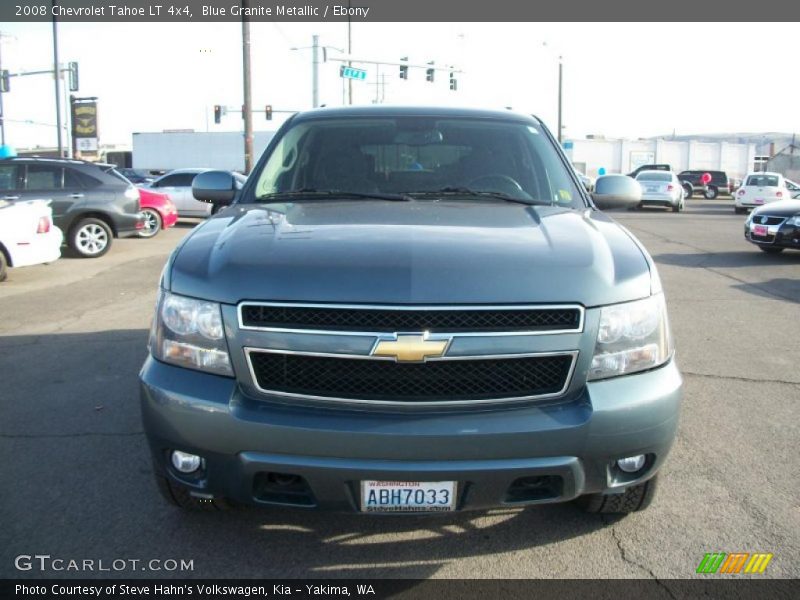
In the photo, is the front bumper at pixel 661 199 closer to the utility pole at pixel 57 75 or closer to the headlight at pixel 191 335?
the utility pole at pixel 57 75

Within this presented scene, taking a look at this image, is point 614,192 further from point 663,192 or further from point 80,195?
point 663,192

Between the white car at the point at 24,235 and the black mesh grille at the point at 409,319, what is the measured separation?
28.8 feet

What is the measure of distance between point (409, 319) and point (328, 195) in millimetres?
1438

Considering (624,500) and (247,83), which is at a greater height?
(247,83)

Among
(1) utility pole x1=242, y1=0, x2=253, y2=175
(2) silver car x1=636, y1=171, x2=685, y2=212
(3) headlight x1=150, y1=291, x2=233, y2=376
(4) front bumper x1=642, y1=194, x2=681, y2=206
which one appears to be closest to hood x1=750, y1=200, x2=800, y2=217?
(3) headlight x1=150, y1=291, x2=233, y2=376

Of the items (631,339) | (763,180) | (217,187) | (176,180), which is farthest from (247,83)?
(631,339)

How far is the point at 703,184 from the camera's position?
141 ft

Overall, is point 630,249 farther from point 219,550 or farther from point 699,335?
point 699,335

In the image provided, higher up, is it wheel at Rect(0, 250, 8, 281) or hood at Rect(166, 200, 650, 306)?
hood at Rect(166, 200, 650, 306)

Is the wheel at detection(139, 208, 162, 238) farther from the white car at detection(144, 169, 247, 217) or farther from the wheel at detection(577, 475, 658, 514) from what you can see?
the wheel at detection(577, 475, 658, 514)

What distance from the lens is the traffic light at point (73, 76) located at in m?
31.0

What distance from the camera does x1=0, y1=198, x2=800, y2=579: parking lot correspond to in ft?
9.72

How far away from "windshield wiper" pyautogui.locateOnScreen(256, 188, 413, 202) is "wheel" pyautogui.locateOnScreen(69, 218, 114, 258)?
1041cm

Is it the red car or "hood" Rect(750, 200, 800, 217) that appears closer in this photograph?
"hood" Rect(750, 200, 800, 217)
